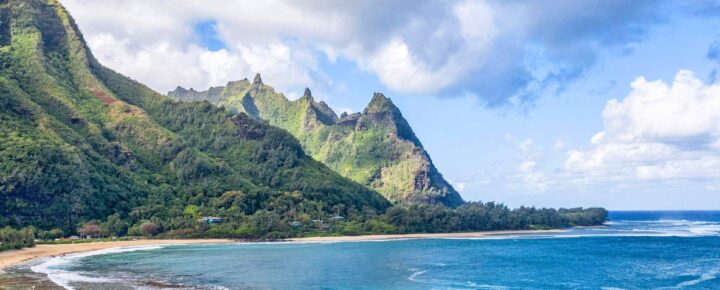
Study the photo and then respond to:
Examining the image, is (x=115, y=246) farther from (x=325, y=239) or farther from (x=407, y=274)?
(x=407, y=274)

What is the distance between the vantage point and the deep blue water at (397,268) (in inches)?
2928

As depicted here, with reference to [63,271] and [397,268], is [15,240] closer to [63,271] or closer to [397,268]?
[63,271]

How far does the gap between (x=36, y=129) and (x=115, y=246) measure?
6256 centimetres

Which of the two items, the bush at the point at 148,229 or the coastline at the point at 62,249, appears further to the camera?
the bush at the point at 148,229

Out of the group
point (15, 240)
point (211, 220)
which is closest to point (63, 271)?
point (15, 240)

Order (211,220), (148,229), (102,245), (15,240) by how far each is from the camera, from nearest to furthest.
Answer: (15,240)
(102,245)
(148,229)
(211,220)

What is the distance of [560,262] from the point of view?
108 m

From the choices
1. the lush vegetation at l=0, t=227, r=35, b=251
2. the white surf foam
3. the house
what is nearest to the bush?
the house

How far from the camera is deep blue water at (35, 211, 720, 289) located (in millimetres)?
74375

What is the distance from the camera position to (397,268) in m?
93.6

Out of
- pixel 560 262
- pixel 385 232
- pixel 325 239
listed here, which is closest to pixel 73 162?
pixel 325 239

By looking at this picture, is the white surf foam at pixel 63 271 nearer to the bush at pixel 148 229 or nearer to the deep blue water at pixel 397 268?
the deep blue water at pixel 397 268

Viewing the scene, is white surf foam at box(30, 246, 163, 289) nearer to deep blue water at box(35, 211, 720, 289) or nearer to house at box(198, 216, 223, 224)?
deep blue water at box(35, 211, 720, 289)

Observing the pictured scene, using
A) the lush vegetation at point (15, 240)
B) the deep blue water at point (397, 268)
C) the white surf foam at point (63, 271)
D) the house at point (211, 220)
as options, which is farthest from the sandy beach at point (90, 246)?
the house at point (211, 220)
